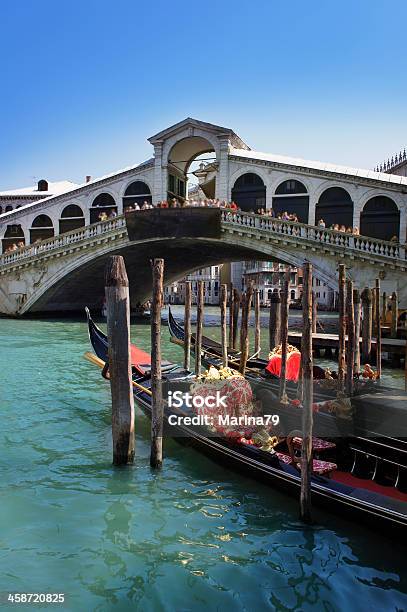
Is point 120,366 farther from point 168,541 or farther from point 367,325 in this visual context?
point 367,325

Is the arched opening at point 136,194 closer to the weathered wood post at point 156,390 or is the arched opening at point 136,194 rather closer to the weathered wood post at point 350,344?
the weathered wood post at point 350,344

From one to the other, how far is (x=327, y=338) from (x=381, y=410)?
6524mm

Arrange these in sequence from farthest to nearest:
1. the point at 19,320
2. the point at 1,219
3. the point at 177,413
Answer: the point at 1,219 < the point at 19,320 < the point at 177,413

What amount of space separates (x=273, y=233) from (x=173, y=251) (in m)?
4.05

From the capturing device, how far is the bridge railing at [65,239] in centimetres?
1347

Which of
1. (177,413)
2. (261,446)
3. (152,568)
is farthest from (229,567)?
(177,413)

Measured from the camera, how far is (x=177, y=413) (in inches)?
166

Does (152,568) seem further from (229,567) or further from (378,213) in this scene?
(378,213)

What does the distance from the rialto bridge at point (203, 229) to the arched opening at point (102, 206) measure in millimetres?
31

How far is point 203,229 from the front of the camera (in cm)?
1257

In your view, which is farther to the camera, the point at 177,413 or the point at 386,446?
the point at 177,413

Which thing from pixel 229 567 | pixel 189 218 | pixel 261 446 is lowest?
pixel 229 567

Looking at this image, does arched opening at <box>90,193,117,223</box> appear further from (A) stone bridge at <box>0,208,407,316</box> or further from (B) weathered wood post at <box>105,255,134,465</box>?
(B) weathered wood post at <box>105,255,134,465</box>

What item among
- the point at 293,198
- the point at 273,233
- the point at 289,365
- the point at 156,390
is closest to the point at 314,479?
the point at 156,390
